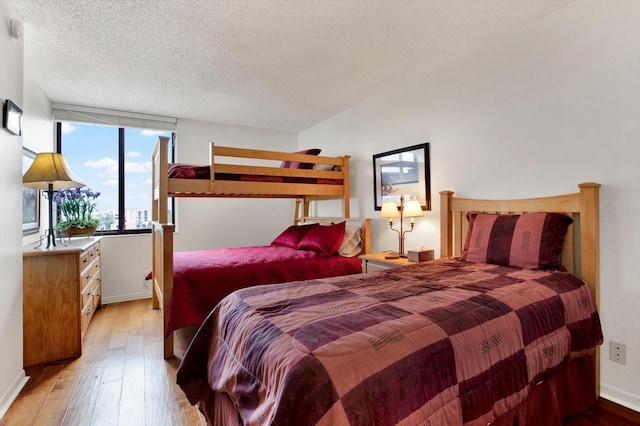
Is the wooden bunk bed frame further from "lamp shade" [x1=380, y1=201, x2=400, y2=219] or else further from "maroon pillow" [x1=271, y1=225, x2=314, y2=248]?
"maroon pillow" [x1=271, y1=225, x2=314, y2=248]

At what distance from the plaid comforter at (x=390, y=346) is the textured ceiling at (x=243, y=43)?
5.30 ft

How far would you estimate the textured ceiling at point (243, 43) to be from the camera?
1953mm

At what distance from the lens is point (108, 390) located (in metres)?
1.92

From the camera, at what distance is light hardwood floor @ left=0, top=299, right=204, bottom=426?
1661 millimetres

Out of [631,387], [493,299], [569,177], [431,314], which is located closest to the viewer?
[431,314]

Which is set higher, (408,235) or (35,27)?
(35,27)

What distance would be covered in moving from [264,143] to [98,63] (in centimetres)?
233

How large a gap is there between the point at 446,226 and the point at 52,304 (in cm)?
295

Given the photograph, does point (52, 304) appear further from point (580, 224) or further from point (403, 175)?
point (580, 224)

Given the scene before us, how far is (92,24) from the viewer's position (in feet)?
6.88

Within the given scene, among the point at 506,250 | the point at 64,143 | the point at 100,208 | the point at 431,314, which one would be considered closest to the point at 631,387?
the point at 506,250

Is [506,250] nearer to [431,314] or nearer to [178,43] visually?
[431,314]

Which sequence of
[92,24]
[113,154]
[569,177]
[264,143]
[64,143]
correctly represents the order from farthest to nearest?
1. [264,143]
2. [113,154]
3. [64,143]
4. [92,24]
5. [569,177]

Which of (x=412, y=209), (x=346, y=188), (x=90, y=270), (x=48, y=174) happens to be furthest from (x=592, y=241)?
(x=90, y=270)
